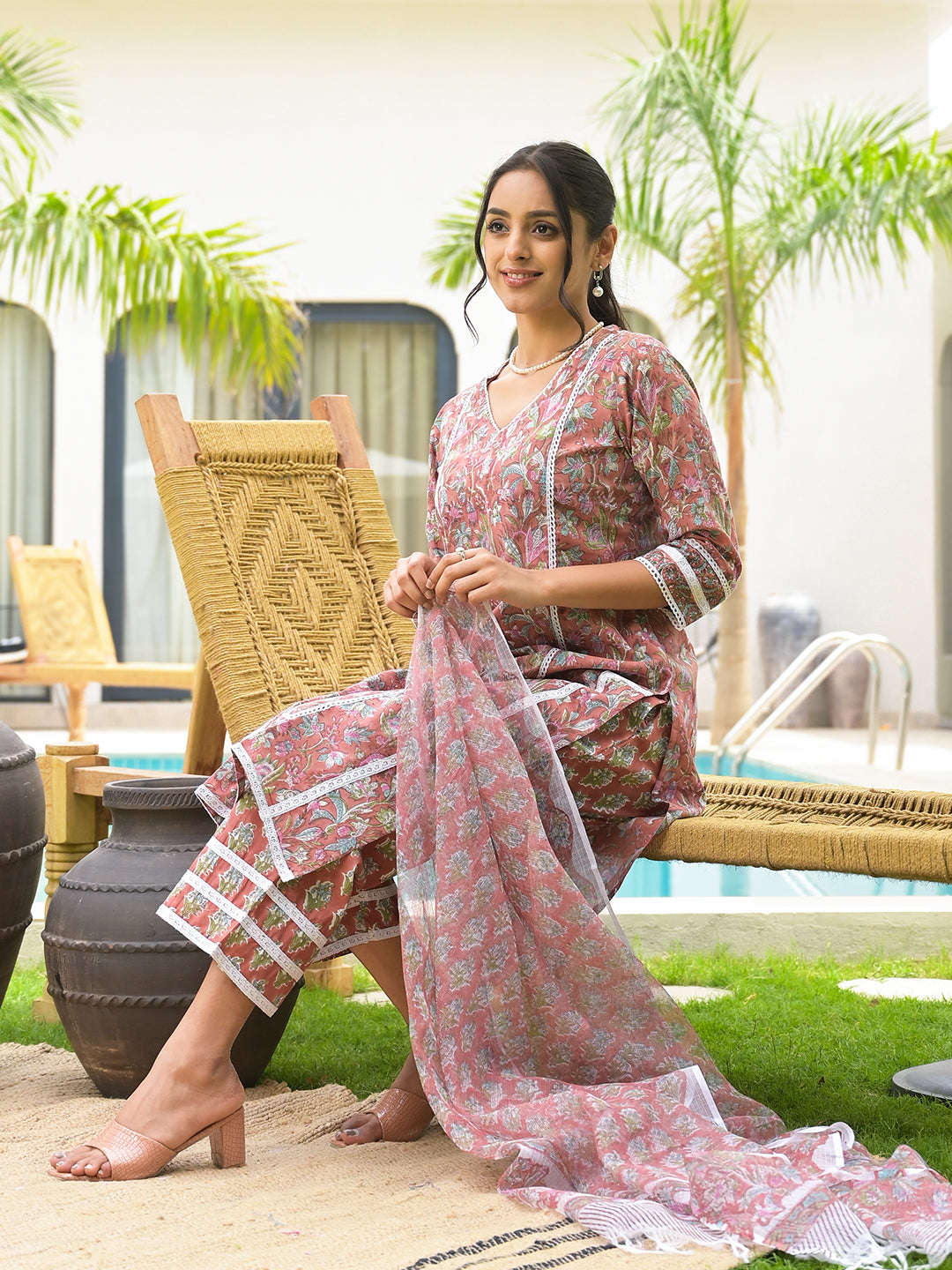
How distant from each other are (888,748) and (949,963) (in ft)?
18.3

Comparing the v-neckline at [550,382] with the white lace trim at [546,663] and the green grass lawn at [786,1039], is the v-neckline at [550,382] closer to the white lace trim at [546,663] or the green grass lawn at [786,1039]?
the white lace trim at [546,663]

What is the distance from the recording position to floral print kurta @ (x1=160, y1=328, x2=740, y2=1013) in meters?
2.09

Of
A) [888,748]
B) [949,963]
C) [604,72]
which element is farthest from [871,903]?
[604,72]

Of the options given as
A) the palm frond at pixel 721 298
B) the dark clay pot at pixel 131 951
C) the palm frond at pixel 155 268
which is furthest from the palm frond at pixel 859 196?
the dark clay pot at pixel 131 951

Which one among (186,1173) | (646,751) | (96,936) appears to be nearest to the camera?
(186,1173)

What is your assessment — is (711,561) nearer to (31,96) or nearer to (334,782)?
(334,782)

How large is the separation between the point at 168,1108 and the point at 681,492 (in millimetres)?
1156

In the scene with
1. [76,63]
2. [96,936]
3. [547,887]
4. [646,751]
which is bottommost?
[96,936]

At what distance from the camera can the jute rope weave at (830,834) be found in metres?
2.09

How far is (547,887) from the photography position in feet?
6.79

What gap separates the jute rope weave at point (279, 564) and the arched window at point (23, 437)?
8.08 metres

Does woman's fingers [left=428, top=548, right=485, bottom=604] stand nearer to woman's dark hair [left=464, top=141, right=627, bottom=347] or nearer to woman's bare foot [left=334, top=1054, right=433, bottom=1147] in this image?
woman's dark hair [left=464, top=141, right=627, bottom=347]

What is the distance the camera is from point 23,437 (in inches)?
432

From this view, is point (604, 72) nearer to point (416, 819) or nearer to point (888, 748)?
point (888, 748)
